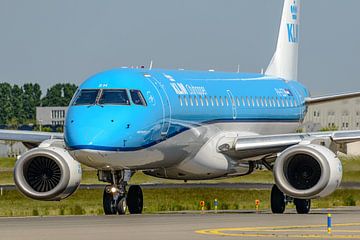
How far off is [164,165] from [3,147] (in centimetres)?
11891

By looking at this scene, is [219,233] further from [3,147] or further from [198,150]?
[3,147]

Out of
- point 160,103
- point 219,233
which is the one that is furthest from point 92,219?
point 219,233

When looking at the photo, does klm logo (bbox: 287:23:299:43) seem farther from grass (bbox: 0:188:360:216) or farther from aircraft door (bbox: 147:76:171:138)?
aircraft door (bbox: 147:76:171:138)

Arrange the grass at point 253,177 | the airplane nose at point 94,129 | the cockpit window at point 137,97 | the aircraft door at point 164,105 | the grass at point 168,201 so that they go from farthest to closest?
the grass at point 253,177
the grass at point 168,201
the aircraft door at point 164,105
the cockpit window at point 137,97
the airplane nose at point 94,129

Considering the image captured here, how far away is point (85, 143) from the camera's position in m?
38.1

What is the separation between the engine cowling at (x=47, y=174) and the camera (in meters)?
41.7

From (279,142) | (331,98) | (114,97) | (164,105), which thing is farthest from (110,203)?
(331,98)

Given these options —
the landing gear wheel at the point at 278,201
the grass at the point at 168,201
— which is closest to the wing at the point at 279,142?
the landing gear wheel at the point at 278,201

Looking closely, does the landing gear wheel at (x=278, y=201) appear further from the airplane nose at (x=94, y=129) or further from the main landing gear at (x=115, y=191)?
the airplane nose at (x=94, y=129)

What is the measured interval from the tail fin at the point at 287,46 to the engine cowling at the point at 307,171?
13.6 m

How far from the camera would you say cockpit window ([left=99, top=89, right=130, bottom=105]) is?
3972 cm

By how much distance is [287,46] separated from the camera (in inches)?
2276

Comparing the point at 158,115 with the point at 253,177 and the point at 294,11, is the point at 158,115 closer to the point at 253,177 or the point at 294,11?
the point at 294,11

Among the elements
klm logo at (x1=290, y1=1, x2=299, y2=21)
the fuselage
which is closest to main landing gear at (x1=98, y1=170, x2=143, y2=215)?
the fuselage
